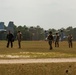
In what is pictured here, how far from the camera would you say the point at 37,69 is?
64.6 feet

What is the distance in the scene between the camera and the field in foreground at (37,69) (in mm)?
19413

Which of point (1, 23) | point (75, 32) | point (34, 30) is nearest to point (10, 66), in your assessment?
point (1, 23)

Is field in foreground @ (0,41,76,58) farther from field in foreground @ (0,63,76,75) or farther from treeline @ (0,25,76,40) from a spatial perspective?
treeline @ (0,25,76,40)

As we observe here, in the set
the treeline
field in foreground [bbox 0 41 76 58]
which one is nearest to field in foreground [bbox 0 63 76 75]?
field in foreground [bbox 0 41 76 58]

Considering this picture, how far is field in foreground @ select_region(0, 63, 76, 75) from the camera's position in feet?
63.7

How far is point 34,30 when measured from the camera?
169750mm

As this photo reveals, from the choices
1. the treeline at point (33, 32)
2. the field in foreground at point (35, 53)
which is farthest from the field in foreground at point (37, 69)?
the treeline at point (33, 32)

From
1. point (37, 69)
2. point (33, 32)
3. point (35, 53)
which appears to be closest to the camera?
point (37, 69)

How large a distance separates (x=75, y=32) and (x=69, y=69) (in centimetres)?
12677

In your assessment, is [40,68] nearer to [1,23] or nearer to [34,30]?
[1,23]

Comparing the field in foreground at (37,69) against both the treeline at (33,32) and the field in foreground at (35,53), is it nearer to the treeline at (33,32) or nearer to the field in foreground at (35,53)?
the field in foreground at (35,53)

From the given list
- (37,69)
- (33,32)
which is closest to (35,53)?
(37,69)

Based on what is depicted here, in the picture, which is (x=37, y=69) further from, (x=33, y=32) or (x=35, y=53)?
(x=33, y=32)

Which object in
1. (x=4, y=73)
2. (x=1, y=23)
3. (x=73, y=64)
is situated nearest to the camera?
(x=4, y=73)
